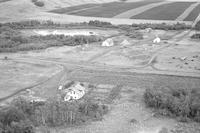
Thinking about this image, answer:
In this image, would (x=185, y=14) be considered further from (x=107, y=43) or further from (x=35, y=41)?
(x=35, y=41)

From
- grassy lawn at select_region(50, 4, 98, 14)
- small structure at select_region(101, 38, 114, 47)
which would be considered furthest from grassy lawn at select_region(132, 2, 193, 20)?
small structure at select_region(101, 38, 114, 47)

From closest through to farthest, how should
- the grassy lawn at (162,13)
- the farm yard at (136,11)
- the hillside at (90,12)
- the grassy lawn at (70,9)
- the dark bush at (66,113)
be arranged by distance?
1. the dark bush at (66,113)
2. the hillside at (90,12)
3. the grassy lawn at (162,13)
4. the farm yard at (136,11)
5. the grassy lawn at (70,9)

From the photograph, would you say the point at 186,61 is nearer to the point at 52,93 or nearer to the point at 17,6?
the point at 52,93

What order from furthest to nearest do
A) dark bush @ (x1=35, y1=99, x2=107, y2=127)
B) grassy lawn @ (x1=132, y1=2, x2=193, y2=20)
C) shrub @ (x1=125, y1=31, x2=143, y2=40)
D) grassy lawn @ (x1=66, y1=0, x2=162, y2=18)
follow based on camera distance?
1. grassy lawn @ (x1=66, y1=0, x2=162, y2=18)
2. grassy lawn @ (x1=132, y1=2, x2=193, y2=20)
3. shrub @ (x1=125, y1=31, x2=143, y2=40)
4. dark bush @ (x1=35, y1=99, x2=107, y2=127)

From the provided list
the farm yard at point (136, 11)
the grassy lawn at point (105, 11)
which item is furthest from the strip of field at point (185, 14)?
the grassy lawn at point (105, 11)

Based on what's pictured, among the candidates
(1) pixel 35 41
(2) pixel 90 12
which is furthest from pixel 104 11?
(1) pixel 35 41

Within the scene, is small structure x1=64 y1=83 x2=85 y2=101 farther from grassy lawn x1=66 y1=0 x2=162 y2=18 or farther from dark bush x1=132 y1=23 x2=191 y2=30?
grassy lawn x1=66 y1=0 x2=162 y2=18

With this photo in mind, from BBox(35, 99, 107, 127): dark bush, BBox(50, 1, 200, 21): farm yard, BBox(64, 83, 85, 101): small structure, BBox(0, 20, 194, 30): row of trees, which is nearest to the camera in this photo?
BBox(35, 99, 107, 127): dark bush

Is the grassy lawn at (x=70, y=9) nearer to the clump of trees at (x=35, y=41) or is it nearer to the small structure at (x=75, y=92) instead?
the clump of trees at (x=35, y=41)
